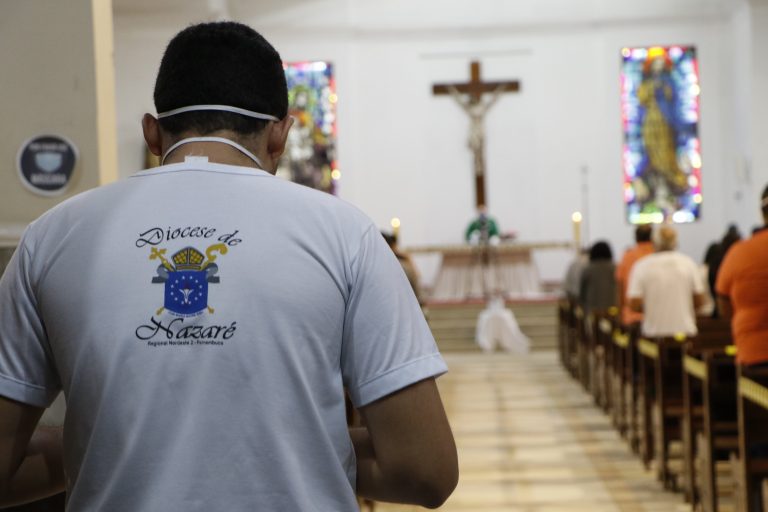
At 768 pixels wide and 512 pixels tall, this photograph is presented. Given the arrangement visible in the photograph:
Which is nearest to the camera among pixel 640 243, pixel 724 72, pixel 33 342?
pixel 33 342

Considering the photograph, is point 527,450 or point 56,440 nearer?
point 56,440

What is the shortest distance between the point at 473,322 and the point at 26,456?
1660 centimetres

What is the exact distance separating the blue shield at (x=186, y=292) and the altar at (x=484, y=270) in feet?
60.3

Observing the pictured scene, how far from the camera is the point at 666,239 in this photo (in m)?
8.33

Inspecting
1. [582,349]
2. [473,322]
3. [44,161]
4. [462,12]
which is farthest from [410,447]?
[462,12]

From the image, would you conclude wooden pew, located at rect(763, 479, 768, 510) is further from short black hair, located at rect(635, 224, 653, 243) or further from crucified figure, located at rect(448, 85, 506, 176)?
crucified figure, located at rect(448, 85, 506, 176)

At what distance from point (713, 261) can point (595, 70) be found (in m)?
11.4

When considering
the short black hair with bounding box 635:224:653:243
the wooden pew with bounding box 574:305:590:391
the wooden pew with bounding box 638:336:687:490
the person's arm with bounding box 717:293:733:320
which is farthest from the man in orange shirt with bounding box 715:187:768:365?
the wooden pew with bounding box 574:305:590:391

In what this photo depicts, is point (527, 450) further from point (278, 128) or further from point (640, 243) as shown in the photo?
point (278, 128)

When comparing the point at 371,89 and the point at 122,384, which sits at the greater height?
the point at 371,89

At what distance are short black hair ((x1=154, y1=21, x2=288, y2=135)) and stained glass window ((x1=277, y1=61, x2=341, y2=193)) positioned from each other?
64.2 feet

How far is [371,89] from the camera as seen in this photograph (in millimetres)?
21547

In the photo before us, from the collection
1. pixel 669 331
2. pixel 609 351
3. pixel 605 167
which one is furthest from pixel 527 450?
pixel 605 167

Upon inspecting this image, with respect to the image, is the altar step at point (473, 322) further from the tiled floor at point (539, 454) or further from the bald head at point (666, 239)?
the bald head at point (666, 239)
